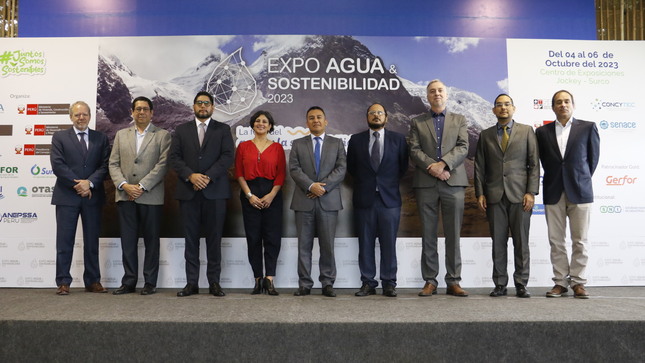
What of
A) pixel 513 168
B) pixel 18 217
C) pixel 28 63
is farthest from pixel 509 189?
pixel 28 63

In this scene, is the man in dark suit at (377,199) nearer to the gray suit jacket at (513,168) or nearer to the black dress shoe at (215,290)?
the gray suit jacket at (513,168)

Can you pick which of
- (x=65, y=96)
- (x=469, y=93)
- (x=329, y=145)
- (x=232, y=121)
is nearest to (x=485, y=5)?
(x=469, y=93)

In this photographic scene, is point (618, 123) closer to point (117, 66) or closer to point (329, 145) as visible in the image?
point (329, 145)

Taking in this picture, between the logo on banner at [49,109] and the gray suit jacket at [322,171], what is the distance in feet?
7.98

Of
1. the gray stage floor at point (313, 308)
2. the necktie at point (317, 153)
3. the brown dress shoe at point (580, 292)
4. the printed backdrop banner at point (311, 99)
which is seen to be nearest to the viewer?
the gray stage floor at point (313, 308)

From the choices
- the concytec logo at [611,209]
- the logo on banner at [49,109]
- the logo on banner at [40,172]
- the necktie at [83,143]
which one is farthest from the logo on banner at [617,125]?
the logo on banner at [40,172]

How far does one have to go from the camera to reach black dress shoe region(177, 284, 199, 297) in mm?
3826

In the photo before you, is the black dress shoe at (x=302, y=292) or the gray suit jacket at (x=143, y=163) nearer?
the black dress shoe at (x=302, y=292)

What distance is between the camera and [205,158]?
4004 mm

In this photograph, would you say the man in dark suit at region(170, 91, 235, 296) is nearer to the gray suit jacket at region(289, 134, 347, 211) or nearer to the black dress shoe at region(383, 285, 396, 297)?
the gray suit jacket at region(289, 134, 347, 211)

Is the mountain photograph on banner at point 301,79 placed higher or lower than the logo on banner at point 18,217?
higher

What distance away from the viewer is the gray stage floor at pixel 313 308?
274 cm

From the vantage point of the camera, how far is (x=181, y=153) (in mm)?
4074

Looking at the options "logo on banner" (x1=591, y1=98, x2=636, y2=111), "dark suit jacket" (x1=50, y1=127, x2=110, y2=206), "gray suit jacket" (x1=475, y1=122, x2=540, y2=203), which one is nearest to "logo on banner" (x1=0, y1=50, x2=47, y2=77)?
"dark suit jacket" (x1=50, y1=127, x2=110, y2=206)
